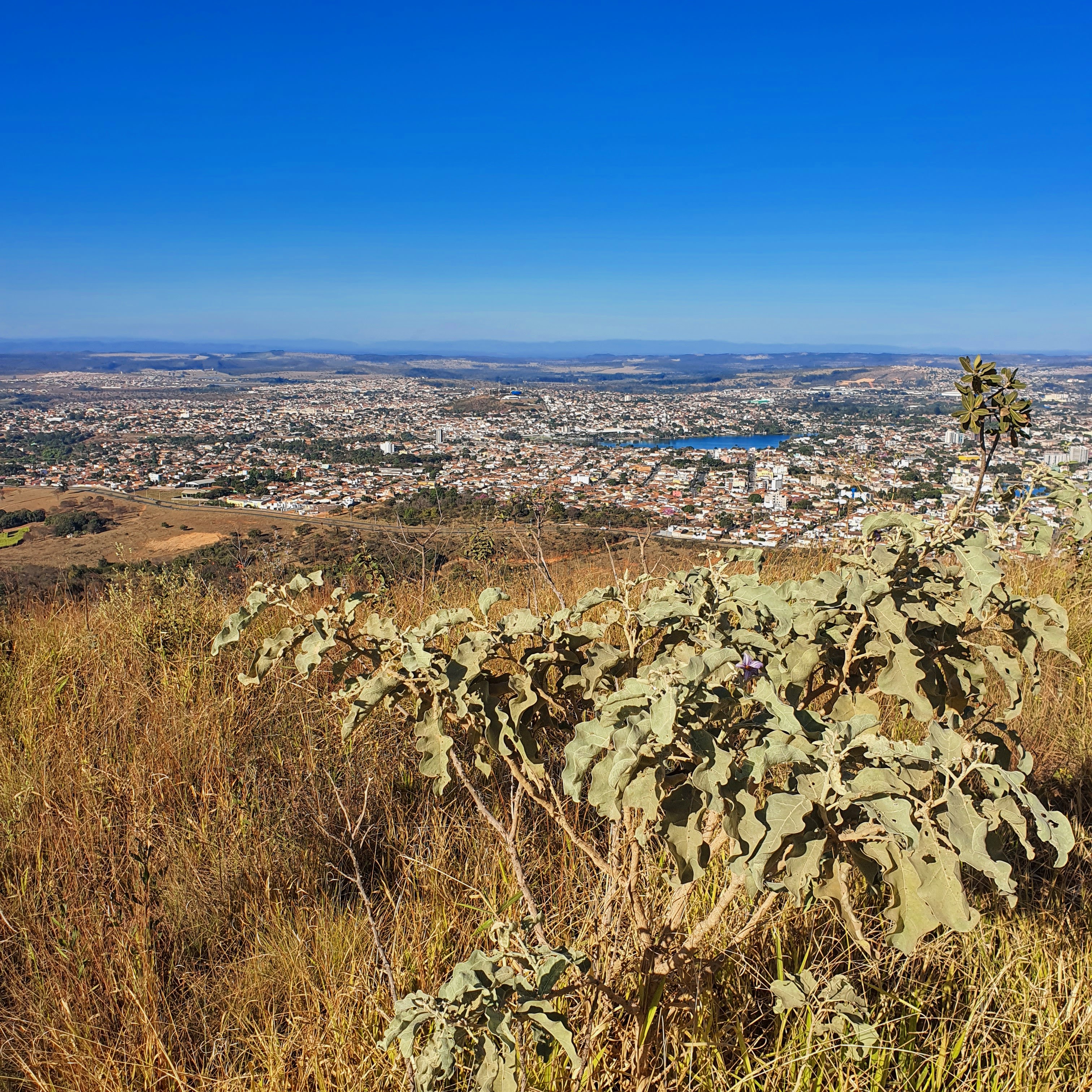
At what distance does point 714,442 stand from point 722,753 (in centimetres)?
2656

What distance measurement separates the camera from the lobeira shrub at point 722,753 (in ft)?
3.14

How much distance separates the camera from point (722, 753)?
0.99 meters

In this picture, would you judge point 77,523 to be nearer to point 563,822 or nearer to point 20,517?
point 20,517

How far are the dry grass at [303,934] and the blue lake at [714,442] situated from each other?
793 inches

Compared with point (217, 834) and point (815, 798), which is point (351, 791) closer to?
point (217, 834)

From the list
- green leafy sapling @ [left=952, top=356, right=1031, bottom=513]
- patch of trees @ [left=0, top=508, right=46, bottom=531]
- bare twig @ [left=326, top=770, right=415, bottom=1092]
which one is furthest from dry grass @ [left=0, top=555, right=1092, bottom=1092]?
patch of trees @ [left=0, top=508, right=46, bottom=531]

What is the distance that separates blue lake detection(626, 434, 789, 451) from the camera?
23.3 m

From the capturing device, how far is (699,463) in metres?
18.3

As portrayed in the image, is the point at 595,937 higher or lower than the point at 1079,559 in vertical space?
lower

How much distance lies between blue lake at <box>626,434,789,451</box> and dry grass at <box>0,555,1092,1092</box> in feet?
66.1

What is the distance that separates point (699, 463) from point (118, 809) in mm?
17283

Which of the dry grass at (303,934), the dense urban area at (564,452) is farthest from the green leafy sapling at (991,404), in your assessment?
the dry grass at (303,934)

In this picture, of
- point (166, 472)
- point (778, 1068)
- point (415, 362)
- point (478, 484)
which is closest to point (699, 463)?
point (478, 484)

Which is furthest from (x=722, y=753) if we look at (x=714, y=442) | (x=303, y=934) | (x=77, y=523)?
(x=714, y=442)
